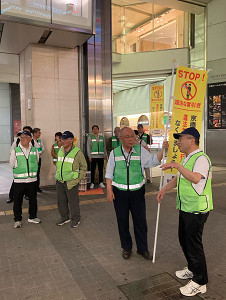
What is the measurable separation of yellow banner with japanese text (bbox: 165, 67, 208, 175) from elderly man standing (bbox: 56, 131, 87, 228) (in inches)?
66.4

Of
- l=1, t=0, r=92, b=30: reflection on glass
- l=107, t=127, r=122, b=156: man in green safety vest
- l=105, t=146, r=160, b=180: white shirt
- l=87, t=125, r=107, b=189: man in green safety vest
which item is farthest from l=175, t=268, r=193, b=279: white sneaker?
l=1, t=0, r=92, b=30: reflection on glass

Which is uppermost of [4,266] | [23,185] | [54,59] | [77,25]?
[77,25]

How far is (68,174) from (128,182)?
155 centimetres

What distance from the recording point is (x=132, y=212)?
143 inches

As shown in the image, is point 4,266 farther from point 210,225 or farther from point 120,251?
point 210,225

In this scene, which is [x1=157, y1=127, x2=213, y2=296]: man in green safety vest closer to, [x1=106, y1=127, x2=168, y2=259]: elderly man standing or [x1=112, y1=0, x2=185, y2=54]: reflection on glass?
[x1=106, y1=127, x2=168, y2=259]: elderly man standing

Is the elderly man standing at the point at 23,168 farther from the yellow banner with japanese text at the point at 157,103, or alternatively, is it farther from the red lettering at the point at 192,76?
the yellow banner with japanese text at the point at 157,103

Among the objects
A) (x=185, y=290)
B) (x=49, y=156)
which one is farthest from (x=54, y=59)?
(x=185, y=290)

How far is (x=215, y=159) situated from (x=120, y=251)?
9.19 m

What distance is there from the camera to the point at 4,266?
11.4 ft

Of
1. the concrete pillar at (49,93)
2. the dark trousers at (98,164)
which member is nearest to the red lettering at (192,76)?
the dark trousers at (98,164)

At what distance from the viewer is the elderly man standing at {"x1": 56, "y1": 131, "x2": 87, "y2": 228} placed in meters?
4.72

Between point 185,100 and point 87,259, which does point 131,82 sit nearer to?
point 185,100

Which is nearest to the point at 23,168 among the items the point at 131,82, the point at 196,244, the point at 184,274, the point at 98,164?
the point at 184,274
